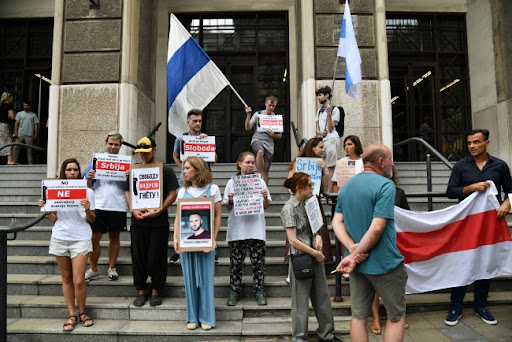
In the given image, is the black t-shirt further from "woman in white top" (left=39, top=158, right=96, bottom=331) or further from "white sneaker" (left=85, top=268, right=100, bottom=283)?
"white sneaker" (left=85, top=268, right=100, bottom=283)

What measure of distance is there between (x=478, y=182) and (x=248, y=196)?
2823mm

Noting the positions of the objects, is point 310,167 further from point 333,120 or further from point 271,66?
point 271,66

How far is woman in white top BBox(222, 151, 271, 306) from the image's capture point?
15.2 feet

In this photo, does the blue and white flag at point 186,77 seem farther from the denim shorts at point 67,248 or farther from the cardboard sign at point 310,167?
the denim shorts at point 67,248

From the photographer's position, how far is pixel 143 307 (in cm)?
457

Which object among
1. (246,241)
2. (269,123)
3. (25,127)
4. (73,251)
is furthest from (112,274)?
(25,127)

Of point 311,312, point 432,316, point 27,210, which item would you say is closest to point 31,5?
point 27,210

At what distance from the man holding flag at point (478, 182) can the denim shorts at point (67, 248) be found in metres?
4.32

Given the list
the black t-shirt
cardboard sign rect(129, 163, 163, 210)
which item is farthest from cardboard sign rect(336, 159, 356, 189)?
cardboard sign rect(129, 163, 163, 210)

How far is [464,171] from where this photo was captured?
15.6 feet

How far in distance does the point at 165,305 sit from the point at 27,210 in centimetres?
404

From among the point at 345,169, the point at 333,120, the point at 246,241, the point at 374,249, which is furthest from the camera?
the point at 333,120

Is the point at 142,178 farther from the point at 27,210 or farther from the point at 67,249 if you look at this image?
the point at 27,210

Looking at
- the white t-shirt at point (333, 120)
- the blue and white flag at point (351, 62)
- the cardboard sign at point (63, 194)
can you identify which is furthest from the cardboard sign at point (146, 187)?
the blue and white flag at point (351, 62)
